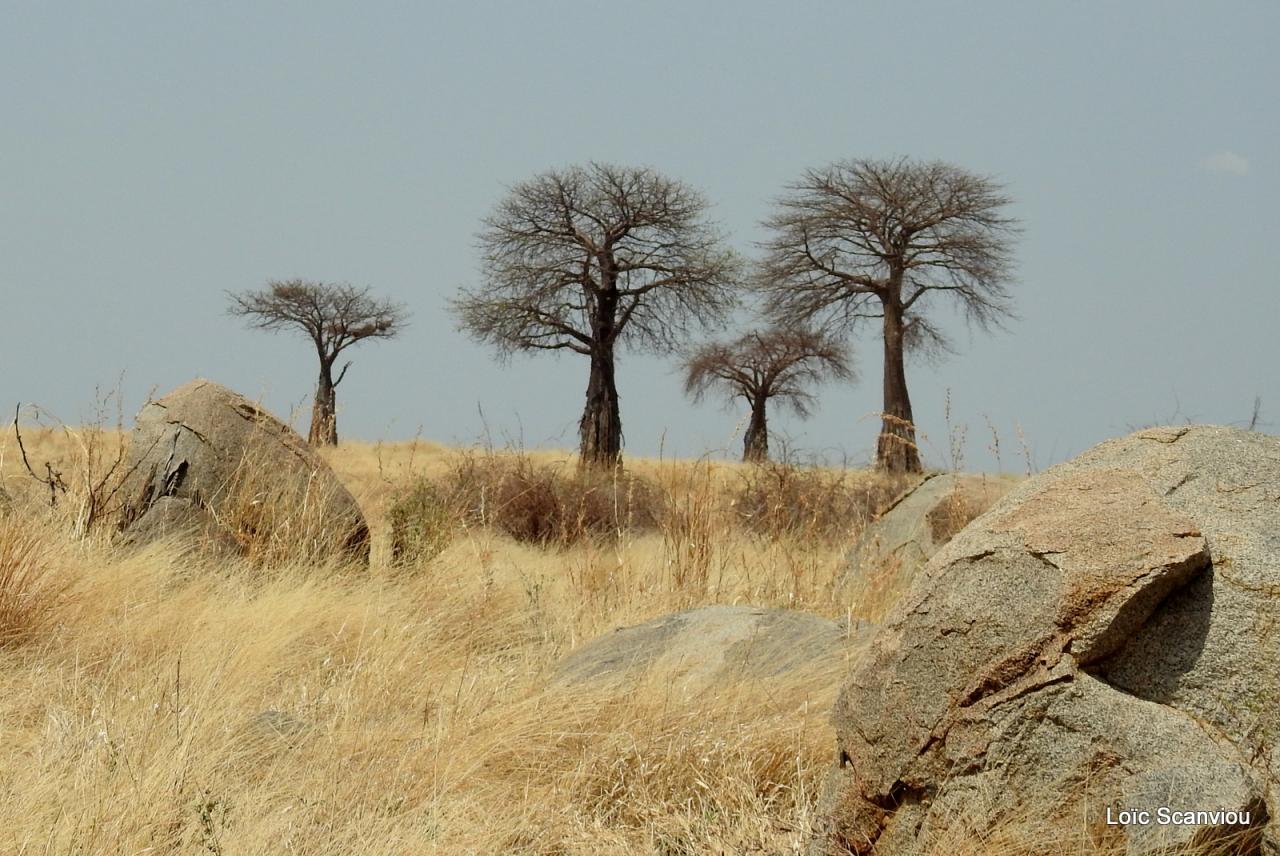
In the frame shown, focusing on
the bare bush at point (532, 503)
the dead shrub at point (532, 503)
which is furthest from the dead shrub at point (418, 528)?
the dead shrub at point (532, 503)

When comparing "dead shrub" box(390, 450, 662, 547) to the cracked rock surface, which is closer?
the cracked rock surface

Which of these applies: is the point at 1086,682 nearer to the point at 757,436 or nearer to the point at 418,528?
the point at 418,528

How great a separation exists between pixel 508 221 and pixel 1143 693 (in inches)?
776

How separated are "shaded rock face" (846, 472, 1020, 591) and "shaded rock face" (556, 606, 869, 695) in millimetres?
1806

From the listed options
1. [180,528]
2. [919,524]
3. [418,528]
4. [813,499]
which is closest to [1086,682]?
[919,524]

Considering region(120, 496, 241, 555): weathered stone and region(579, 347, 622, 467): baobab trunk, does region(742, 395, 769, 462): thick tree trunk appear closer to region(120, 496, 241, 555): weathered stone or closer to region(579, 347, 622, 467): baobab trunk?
region(579, 347, 622, 467): baobab trunk

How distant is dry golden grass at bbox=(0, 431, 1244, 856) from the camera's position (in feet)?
10.5

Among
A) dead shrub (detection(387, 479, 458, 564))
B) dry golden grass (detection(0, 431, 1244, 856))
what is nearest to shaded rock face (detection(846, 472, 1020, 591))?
dry golden grass (detection(0, 431, 1244, 856))

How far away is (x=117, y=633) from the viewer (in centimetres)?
509

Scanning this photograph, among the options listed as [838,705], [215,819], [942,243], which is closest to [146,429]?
[215,819]

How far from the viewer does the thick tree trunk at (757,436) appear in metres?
26.2

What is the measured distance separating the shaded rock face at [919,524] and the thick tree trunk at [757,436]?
53.2 feet

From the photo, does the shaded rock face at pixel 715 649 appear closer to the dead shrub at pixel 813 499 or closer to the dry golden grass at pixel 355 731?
the dry golden grass at pixel 355 731

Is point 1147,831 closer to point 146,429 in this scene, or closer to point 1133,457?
point 1133,457
